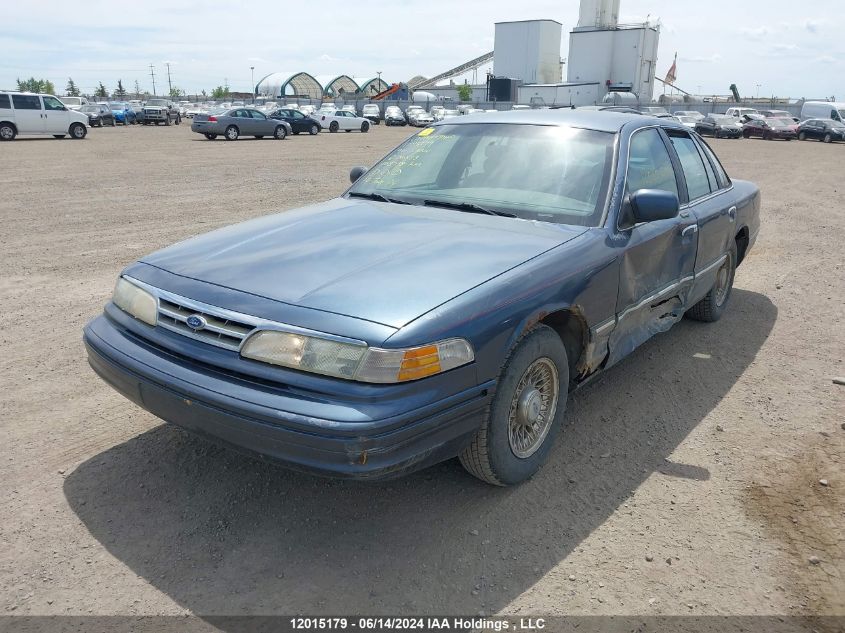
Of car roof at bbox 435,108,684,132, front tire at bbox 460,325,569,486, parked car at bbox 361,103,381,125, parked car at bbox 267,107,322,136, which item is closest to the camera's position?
front tire at bbox 460,325,569,486

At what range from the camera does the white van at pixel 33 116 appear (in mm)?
25766

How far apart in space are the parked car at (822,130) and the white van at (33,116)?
3826 cm

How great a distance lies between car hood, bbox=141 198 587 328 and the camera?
2707 millimetres

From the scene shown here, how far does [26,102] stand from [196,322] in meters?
28.7

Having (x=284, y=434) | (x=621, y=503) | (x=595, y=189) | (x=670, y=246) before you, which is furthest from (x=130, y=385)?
(x=670, y=246)

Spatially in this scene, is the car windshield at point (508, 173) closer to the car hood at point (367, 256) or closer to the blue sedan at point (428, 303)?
the blue sedan at point (428, 303)

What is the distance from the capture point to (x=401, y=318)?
257 centimetres

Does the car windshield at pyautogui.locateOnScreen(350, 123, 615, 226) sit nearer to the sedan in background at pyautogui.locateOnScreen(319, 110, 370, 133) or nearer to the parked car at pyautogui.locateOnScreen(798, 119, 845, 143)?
the sedan in background at pyautogui.locateOnScreen(319, 110, 370, 133)

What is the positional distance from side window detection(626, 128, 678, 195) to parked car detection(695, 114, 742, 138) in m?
40.8

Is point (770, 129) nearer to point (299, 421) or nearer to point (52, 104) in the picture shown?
point (52, 104)

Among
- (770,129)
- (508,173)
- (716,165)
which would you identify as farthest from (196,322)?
(770,129)

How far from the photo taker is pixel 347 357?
2.50 meters

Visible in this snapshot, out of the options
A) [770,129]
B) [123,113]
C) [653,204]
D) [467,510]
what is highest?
[653,204]

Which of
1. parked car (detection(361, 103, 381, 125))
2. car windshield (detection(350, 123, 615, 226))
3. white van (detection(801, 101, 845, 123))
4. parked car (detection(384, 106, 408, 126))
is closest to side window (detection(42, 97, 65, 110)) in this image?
car windshield (detection(350, 123, 615, 226))
